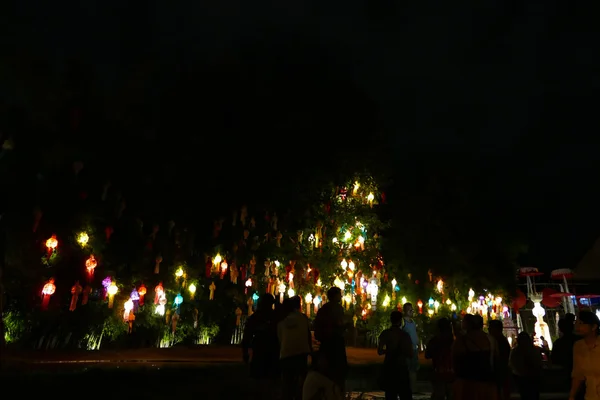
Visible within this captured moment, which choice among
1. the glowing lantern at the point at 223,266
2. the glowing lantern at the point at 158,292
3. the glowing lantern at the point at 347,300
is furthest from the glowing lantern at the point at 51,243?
the glowing lantern at the point at 347,300

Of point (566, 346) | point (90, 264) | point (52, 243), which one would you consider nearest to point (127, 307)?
point (90, 264)

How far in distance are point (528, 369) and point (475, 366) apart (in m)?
2.79

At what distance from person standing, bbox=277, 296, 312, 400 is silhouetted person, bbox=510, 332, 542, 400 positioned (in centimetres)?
337

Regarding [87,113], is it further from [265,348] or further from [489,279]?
[489,279]

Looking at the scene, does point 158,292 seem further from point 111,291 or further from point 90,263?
point 90,263

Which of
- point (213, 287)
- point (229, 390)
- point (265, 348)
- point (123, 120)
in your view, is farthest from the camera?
point (213, 287)

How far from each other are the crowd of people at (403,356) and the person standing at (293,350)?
1 cm

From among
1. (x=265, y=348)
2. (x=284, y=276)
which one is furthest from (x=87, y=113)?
(x=265, y=348)

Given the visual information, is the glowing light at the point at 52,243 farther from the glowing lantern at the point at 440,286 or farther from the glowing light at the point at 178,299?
the glowing lantern at the point at 440,286

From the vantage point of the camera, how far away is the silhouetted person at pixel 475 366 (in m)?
4.30

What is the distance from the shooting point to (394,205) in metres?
23.0

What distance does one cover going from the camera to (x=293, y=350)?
217 inches

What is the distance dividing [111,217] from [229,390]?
822cm

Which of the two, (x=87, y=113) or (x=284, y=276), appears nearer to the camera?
(x=87, y=113)
